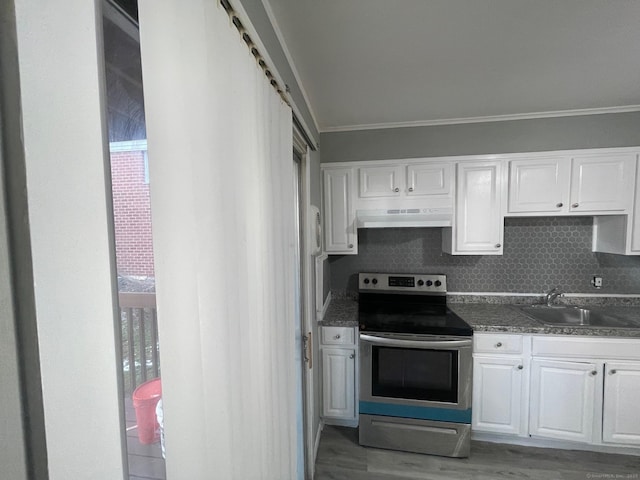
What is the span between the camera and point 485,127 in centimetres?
226

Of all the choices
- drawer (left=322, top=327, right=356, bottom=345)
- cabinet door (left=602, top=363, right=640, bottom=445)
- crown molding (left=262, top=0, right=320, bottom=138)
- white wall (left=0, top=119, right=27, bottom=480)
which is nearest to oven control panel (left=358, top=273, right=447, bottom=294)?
drawer (left=322, top=327, right=356, bottom=345)

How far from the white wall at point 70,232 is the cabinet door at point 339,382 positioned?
6.23ft

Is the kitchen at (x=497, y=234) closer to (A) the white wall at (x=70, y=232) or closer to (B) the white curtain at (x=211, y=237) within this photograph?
(B) the white curtain at (x=211, y=237)

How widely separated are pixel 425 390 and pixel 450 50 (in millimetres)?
2158

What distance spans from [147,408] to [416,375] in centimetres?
190

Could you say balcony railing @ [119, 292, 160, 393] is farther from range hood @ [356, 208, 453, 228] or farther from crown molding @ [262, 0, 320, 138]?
range hood @ [356, 208, 453, 228]

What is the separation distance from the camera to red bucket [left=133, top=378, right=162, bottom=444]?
0.46m

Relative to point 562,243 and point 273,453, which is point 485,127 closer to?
point 562,243

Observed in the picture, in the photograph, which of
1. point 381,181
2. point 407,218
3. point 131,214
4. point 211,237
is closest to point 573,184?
point 407,218

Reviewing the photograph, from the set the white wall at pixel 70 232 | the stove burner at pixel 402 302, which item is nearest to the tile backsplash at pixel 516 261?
the stove burner at pixel 402 302

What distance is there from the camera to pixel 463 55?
1413 millimetres

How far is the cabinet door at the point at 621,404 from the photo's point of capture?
1.80 metres

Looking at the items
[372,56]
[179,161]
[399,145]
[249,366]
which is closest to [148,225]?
[179,161]

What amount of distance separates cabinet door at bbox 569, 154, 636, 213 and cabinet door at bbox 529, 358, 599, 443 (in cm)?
121
